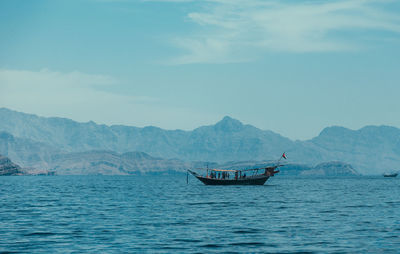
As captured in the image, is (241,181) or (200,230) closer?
(200,230)

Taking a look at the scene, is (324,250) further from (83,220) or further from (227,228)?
(83,220)

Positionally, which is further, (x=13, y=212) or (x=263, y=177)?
(x=263, y=177)

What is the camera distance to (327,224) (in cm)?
5381

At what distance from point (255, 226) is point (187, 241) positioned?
11437 mm

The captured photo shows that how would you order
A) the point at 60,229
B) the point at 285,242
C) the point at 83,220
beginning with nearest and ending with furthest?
1. the point at 285,242
2. the point at 60,229
3. the point at 83,220

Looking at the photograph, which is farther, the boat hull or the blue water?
the boat hull

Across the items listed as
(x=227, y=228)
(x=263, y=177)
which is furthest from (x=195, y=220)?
(x=263, y=177)

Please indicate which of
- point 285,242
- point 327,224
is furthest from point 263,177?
point 285,242

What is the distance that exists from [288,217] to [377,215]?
11.9 m

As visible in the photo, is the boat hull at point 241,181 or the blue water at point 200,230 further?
the boat hull at point 241,181

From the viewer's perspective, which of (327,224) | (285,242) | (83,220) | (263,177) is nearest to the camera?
(285,242)

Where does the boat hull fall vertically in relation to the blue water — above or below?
above

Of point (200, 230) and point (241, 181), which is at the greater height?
point (241, 181)

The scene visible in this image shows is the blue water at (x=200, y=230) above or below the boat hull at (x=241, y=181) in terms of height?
below
